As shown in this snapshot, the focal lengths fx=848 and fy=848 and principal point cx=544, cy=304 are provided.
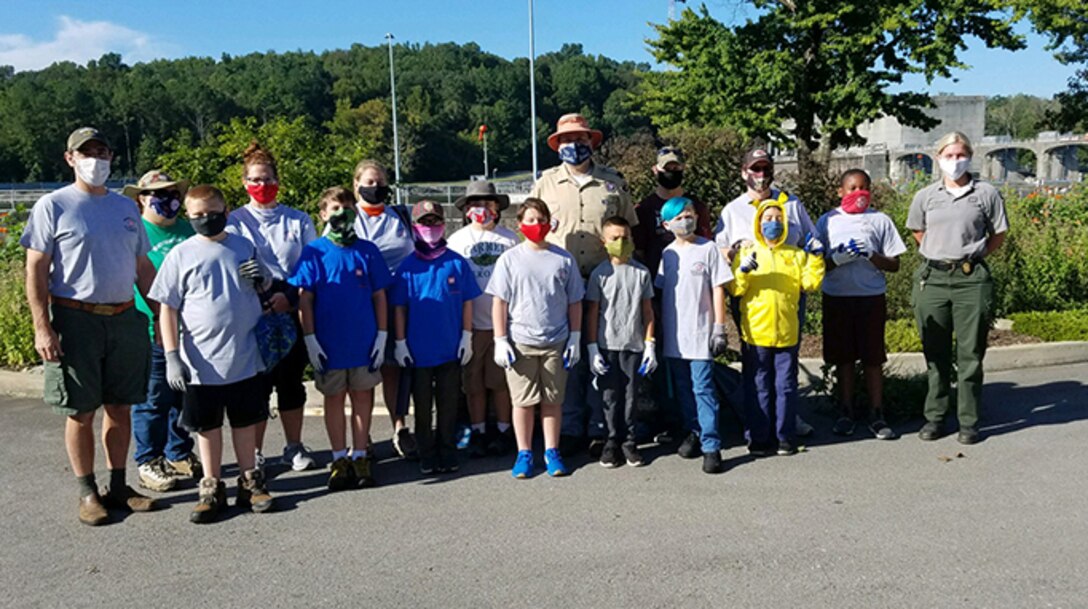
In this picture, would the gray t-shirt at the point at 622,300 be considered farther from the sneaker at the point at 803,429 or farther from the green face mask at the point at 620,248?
the sneaker at the point at 803,429

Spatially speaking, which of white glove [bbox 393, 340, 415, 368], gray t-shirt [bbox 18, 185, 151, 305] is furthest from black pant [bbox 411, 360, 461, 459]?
gray t-shirt [bbox 18, 185, 151, 305]

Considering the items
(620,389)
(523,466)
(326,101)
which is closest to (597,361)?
(620,389)

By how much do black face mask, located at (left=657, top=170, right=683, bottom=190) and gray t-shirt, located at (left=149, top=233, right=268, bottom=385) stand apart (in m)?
3.00

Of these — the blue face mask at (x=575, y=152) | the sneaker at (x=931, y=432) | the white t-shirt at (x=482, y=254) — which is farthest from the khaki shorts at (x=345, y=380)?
the sneaker at (x=931, y=432)

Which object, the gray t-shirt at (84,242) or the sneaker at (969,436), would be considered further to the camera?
the sneaker at (969,436)

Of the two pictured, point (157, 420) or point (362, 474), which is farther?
point (157, 420)

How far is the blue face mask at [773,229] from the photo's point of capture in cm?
598

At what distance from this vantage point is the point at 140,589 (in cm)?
415

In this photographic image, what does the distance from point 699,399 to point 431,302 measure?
1.98 m

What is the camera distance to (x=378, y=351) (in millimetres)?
5586

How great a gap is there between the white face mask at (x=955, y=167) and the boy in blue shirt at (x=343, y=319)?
13.5 feet

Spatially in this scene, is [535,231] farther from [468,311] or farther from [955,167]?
[955,167]

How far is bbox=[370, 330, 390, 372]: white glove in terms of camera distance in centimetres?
558

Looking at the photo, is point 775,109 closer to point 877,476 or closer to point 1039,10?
point 1039,10
